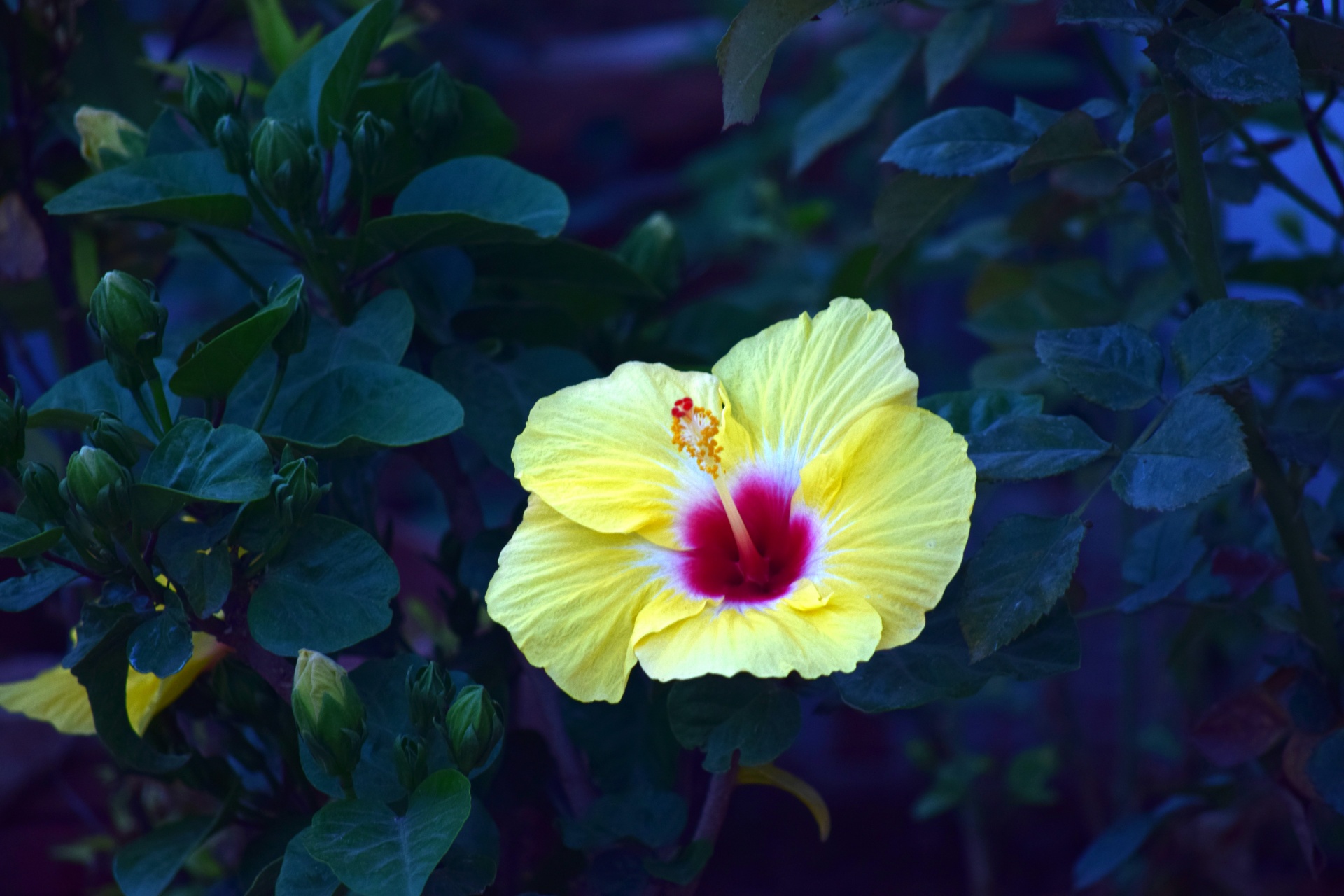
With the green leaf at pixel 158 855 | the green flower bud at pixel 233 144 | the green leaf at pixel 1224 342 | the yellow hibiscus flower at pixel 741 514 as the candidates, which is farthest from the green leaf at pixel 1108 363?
the green leaf at pixel 158 855

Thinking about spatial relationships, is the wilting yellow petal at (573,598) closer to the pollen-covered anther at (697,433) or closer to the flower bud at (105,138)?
the pollen-covered anther at (697,433)

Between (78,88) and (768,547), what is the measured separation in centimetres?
99

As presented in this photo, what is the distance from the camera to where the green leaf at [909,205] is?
41.1 inches

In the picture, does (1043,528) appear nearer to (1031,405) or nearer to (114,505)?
(1031,405)

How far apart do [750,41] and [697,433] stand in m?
0.30

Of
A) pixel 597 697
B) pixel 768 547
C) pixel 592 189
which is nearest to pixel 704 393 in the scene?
pixel 768 547

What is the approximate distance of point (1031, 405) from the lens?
2.86 ft

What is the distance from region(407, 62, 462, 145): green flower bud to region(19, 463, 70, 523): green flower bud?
1.50 ft

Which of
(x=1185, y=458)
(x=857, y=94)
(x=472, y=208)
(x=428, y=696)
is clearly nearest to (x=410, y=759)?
(x=428, y=696)

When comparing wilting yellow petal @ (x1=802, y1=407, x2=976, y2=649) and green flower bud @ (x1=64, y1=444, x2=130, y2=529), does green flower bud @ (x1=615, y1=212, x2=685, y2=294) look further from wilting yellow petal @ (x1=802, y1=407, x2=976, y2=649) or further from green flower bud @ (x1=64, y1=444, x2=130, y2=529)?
green flower bud @ (x1=64, y1=444, x2=130, y2=529)

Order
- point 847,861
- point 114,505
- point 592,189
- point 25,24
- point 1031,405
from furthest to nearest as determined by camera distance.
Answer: point 592,189
point 847,861
point 25,24
point 1031,405
point 114,505

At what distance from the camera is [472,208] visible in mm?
955

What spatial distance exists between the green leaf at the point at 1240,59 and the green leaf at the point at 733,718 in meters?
0.54

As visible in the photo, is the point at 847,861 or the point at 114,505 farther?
the point at 847,861
